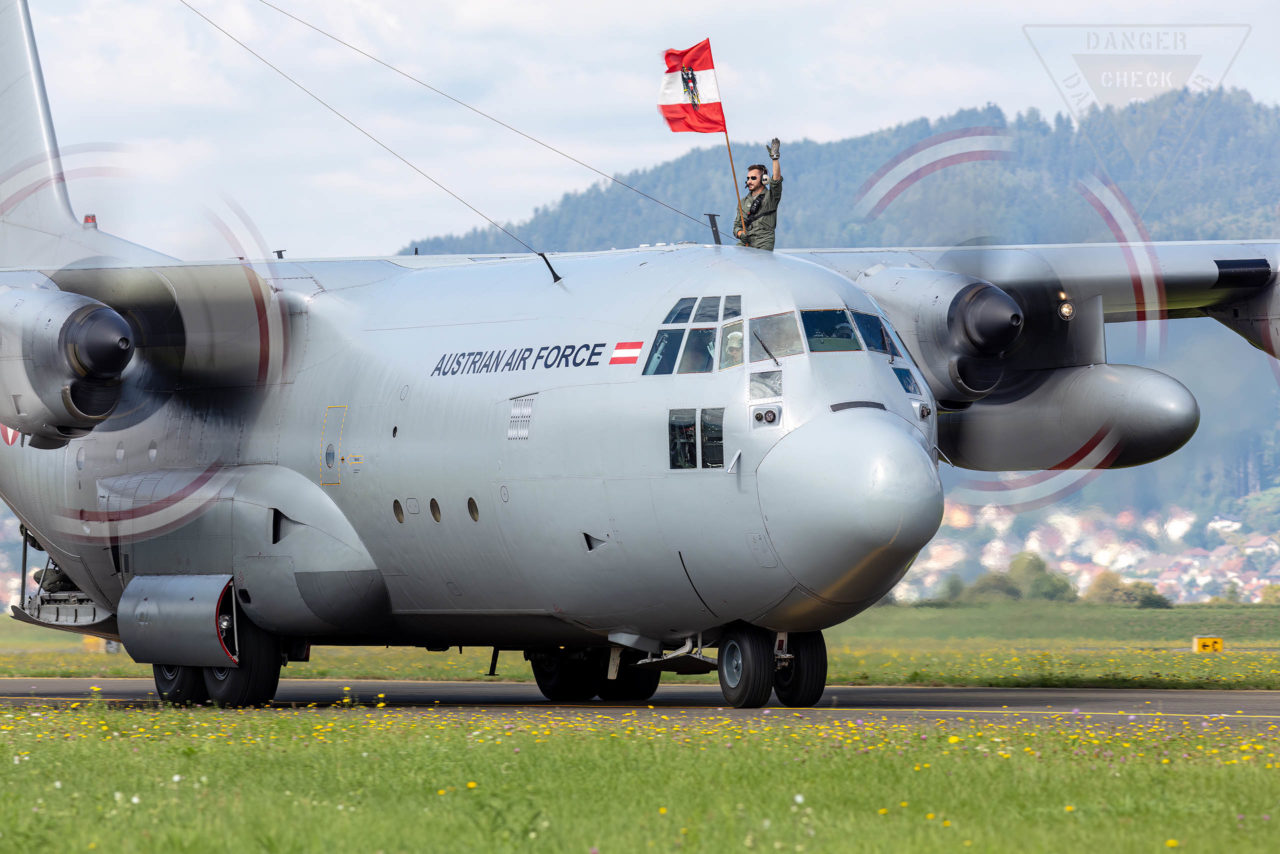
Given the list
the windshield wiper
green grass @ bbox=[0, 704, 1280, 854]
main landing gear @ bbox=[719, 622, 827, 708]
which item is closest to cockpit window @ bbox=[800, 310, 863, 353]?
the windshield wiper

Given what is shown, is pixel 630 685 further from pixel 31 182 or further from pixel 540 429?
pixel 31 182

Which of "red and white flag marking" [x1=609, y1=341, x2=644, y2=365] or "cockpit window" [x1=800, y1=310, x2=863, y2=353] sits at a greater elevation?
"cockpit window" [x1=800, y1=310, x2=863, y2=353]

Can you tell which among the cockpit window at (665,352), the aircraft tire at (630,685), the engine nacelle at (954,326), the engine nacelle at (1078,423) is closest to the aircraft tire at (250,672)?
the aircraft tire at (630,685)

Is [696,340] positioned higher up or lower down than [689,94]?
lower down

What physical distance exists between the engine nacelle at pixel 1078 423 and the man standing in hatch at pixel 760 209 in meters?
4.80

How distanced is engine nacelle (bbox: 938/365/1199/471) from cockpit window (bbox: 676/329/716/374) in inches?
242

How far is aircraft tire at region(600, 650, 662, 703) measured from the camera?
1912cm

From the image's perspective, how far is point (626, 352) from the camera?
15.0m

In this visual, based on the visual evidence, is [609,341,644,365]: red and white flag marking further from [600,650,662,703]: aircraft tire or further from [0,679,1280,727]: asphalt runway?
[600,650,662,703]: aircraft tire

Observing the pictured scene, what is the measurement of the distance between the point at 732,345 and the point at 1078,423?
634 centimetres

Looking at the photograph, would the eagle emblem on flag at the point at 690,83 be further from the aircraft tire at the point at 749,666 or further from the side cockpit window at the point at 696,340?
the aircraft tire at the point at 749,666

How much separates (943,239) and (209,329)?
8.25 meters

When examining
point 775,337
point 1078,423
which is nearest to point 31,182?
point 775,337

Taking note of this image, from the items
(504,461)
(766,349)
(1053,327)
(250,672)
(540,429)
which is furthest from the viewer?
(1053,327)
